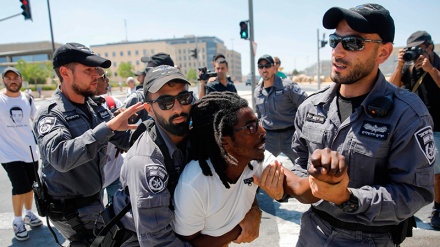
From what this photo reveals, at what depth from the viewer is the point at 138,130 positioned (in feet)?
6.99

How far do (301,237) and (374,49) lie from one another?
133 cm

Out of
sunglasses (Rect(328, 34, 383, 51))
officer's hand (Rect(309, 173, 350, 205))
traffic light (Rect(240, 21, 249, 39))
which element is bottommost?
officer's hand (Rect(309, 173, 350, 205))

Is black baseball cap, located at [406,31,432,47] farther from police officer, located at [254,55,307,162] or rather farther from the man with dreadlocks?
the man with dreadlocks

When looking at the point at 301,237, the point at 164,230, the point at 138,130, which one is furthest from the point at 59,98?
the point at 301,237

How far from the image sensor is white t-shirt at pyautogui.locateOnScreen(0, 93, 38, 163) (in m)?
4.26

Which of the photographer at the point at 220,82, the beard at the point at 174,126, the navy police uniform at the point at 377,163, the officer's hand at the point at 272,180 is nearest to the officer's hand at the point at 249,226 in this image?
the officer's hand at the point at 272,180

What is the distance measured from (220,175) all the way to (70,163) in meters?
1.19

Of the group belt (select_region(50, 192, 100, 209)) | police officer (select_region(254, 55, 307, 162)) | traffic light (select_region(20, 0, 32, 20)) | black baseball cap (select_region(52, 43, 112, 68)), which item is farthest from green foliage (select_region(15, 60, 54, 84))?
belt (select_region(50, 192, 100, 209))

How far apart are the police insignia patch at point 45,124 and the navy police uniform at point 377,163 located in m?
1.94

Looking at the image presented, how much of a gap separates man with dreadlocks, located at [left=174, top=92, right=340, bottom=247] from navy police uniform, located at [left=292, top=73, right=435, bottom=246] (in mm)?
278

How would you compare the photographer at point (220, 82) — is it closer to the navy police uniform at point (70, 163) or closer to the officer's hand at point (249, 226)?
the navy police uniform at point (70, 163)

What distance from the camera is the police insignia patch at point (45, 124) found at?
93.7 inches

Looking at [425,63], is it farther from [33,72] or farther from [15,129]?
[33,72]

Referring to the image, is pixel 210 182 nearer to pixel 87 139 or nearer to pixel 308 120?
pixel 308 120
